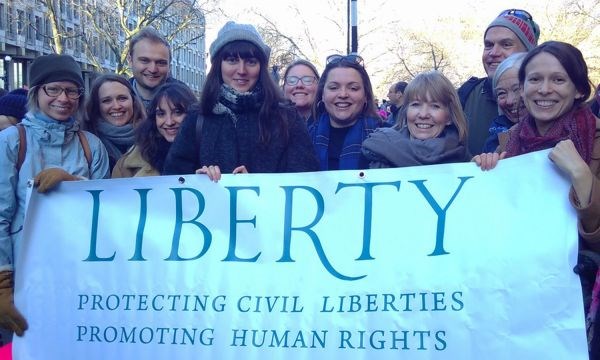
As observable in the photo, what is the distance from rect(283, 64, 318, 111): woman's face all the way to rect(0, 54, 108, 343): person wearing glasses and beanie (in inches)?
59.6

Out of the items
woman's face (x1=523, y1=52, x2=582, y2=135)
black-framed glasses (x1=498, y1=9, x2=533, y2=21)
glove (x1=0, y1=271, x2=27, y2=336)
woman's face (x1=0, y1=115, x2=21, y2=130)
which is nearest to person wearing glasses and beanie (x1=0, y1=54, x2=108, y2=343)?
glove (x1=0, y1=271, x2=27, y2=336)

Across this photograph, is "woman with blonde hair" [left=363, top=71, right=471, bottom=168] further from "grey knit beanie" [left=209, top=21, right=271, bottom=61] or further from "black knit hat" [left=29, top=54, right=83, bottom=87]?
"black knit hat" [left=29, top=54, right=83, bottom=87]

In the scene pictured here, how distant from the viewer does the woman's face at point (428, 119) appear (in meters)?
3.26

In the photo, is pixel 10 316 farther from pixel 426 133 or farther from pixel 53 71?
pixel 426 133

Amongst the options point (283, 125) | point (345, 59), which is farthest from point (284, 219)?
point (345, 59)

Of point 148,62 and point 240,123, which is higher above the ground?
point 148,62

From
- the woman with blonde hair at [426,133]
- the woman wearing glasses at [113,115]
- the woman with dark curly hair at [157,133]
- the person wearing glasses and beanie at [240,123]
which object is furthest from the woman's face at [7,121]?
the woman with blonde hair at [426,133]

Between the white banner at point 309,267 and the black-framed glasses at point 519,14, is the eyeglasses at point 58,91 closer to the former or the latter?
the white banner at point 309,267

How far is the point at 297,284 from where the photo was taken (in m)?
2.82

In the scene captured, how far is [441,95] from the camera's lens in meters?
3.28

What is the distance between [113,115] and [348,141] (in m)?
1.44

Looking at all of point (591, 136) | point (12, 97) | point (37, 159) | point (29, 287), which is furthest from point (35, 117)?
point (591, 136)

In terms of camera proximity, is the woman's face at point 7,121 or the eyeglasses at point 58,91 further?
the woman's face at point 7,121

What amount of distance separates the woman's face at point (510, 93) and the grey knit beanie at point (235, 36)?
4.02ft
